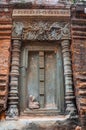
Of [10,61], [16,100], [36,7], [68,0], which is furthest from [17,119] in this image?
[68,0]

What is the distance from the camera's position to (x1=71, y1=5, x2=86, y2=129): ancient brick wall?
5.13 meters

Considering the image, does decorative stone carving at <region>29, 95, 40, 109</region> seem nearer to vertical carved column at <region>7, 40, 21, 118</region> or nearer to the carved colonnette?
vertical carved column at <region>7, 40, 21, 118</region>

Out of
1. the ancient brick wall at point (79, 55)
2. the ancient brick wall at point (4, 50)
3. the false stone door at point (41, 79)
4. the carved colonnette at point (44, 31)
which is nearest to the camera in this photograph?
the ancient brick wall at point (79, 55)

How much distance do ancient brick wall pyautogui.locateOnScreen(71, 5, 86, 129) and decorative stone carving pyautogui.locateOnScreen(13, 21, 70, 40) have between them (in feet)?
0.74

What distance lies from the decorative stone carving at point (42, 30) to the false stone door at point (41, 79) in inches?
7.7

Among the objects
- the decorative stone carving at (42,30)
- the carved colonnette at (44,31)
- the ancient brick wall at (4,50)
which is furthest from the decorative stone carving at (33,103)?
the decorative stone carving at (42,30)

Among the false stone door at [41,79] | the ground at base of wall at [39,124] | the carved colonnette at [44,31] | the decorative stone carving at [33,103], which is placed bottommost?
the ground at base of wall at [39,124]

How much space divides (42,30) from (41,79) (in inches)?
46.3

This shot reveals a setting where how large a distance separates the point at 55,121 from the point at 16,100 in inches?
38.3

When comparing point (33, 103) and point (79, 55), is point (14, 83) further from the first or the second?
point (79, 55)

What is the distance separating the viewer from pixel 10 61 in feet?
18.5

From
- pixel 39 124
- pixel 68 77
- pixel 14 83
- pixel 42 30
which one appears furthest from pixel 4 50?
pixel 39 124

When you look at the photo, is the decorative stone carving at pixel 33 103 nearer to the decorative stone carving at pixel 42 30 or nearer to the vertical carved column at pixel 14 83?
the vertical carved column at pixel 14 83

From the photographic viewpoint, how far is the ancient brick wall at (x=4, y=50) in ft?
17.2
